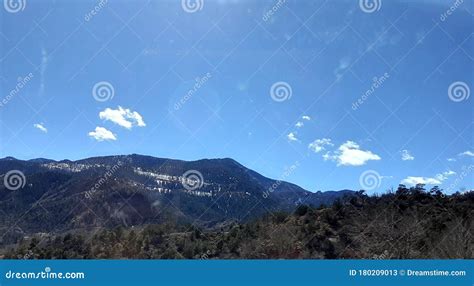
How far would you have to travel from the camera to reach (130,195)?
48250 millimetres

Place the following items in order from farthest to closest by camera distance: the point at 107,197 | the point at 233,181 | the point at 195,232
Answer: the point at 233,181 < the point at 107,197 < the point at 195,232

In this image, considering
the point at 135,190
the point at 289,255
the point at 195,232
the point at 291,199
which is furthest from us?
the point at 291,199

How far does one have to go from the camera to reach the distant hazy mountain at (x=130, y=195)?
1640 inches

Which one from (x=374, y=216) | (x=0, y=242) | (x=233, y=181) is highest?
(x=233, y=181)

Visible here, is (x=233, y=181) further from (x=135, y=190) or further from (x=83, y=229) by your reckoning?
(x=83, y=229)

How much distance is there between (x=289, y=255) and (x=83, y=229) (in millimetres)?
18021

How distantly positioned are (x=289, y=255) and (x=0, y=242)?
793 inches

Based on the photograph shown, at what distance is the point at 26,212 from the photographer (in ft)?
136

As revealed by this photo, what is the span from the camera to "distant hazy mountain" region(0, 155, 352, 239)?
41.7 m

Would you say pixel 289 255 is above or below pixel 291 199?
below

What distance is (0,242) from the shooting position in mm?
35312
